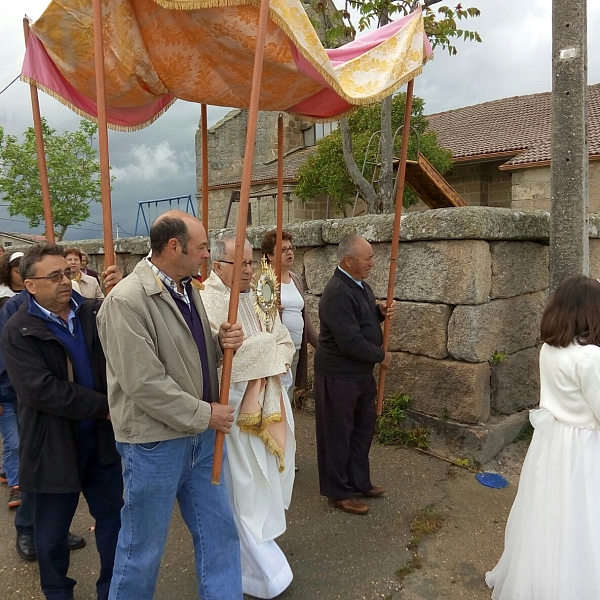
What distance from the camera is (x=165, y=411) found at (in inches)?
79.3

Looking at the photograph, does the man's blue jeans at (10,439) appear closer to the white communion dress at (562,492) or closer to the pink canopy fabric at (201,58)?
the pink canopy fabric at (201,58)

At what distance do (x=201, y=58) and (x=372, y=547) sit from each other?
9.92 feet

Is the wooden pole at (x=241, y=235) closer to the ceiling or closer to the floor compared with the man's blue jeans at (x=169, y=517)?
closer to the ceiling

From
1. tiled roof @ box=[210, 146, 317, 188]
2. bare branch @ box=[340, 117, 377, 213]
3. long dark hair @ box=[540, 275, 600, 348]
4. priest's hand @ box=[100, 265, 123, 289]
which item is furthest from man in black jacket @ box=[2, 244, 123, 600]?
tiled roof @ box=[210, 146, 317, 188]

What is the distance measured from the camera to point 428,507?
3641 mm

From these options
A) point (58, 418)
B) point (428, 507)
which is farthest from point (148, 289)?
point (428, 507)

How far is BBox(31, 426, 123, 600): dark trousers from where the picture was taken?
246 centimetres

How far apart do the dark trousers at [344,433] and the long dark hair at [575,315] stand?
147cm

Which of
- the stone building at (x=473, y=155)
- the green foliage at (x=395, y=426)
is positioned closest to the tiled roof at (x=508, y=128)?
the stone building at (x=473, y=155)

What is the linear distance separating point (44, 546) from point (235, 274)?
1541 millimetres

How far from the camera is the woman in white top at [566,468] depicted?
7.70 ft

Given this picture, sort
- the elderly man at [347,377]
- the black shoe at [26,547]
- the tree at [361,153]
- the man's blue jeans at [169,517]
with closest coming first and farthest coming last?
1. the man's blue jeans at [169,517]
2. the black shoe at [26,547]
3. the elderly man at [347,377]
4. the tree at [361,153]

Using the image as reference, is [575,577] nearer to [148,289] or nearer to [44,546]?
[148,289]

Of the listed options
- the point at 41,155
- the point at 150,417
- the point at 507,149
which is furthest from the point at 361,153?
the point at 150,417
